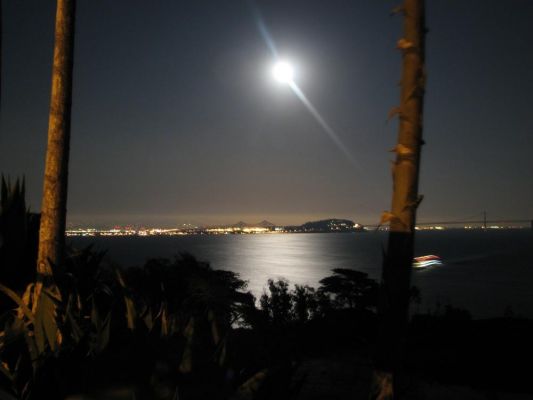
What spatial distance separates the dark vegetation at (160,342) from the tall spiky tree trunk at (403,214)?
0.47 metres

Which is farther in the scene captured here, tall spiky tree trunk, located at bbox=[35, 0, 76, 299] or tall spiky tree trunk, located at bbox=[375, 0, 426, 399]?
tall spiky tree trunk, located at bbox=[35, 0, 76, 299]

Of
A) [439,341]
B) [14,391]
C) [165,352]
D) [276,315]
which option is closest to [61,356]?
[14,391]

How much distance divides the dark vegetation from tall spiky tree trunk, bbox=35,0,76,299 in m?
0.29

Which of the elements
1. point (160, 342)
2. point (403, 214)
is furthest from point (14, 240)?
point (403, 214)

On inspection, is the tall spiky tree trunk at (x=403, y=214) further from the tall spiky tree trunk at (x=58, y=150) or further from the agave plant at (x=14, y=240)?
the agave plant at (x=14, y=240)

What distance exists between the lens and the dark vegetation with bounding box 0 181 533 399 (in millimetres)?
1836

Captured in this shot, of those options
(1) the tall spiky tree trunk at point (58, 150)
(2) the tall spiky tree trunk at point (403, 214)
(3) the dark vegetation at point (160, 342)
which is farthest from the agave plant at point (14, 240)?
(2) the tall spiky tree trunk at point (403, 214)

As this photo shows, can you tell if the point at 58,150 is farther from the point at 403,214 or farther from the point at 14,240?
the point at 403,214

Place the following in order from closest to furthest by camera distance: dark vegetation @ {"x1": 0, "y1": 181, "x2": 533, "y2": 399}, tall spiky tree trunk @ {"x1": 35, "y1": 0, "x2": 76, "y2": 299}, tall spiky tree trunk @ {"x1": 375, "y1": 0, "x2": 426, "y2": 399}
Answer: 1. dark vegetation @ {"x1": 0, "y1": 181, "x2": 533, "y2": 399}
2. tall spiky tree trunk @ {"x1": 375, "y1": 0, "x2": 426, "y2": 399}
3. tall spiky tree trunk @ {"x1": 35, "y1": 0, "x2": 76, "y2": 299}

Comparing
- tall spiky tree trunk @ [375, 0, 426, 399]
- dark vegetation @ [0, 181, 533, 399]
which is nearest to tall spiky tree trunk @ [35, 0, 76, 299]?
dark vegetation @ [0, 181, 533, 399]

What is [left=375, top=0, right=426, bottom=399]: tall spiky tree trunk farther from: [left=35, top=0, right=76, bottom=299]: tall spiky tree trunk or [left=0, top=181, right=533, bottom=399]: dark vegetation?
[left=35, top=0, right=76, bottom=299]: tall spiky tree trunk

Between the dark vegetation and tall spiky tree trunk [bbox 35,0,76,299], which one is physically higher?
tall spiky tree trunk [bbox 35,0,76,299]

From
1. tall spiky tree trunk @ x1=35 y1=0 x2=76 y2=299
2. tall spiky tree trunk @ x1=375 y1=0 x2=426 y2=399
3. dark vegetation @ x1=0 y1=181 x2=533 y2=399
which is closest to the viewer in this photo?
dark vegetation @ x1=0 y1=181 x2=533 y2=399

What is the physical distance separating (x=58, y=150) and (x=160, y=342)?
3471mm
